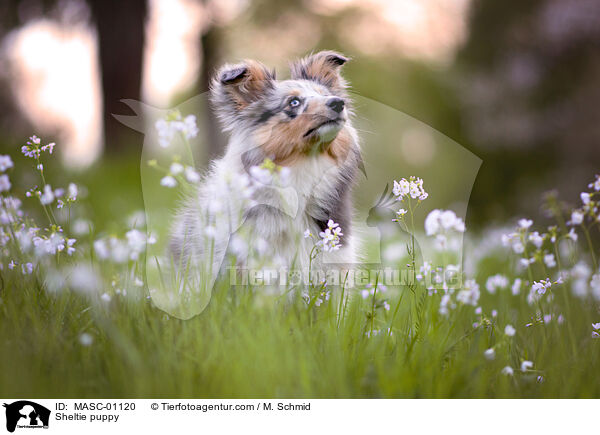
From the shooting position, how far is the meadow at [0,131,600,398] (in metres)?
2.37

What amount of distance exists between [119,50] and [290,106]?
2.31m

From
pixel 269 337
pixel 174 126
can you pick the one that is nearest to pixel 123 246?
pixel 174 126

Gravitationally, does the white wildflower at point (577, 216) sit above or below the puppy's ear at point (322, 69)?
below

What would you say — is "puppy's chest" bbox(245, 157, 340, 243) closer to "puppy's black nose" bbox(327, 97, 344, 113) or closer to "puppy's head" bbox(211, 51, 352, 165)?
"puppy's head" bbox(211, 51, 352, 165)

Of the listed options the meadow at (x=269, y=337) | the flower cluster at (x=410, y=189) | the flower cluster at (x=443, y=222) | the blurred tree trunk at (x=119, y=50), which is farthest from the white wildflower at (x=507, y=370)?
the blurred tree trunk at (x=119, y=50)

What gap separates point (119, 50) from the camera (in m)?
4.72

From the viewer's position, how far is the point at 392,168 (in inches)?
135

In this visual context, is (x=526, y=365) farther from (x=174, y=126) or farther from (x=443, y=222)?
(x=174, y=126)

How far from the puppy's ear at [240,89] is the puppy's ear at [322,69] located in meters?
→ 0.20

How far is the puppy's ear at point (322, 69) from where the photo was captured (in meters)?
3.48
